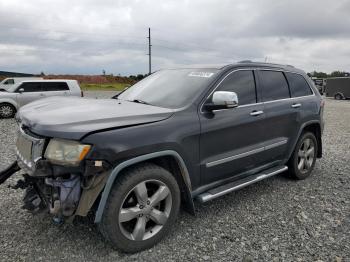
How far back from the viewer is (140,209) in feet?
9.51

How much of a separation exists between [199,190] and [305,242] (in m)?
1.19

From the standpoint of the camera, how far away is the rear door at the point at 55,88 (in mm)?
13516

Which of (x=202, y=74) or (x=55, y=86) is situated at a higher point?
(x=202, y=74)

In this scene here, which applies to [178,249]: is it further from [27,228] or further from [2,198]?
[2,198]

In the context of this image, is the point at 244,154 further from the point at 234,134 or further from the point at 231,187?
the point at 231,187

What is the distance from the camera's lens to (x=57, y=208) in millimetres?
2600

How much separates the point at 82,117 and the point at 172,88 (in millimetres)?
1295

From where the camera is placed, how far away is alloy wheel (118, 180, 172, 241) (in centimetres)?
285

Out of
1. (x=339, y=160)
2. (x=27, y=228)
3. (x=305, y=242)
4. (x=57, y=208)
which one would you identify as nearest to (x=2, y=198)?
(x=27, y=228)

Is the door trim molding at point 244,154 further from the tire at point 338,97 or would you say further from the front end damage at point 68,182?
the tire at point 338,97

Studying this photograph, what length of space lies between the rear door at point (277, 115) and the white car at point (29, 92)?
10.9m

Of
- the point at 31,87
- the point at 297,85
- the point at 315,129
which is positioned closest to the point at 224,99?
the point at 297,85

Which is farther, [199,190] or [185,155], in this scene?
[199,190]

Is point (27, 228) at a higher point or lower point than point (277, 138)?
lower
